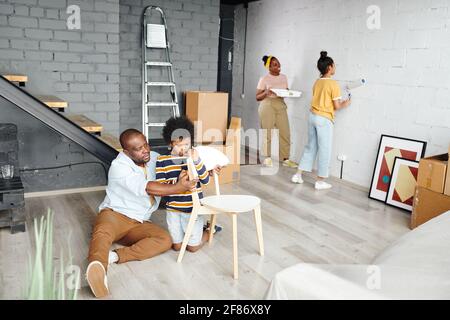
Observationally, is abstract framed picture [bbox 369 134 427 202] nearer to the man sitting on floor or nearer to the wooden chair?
the wooden chair

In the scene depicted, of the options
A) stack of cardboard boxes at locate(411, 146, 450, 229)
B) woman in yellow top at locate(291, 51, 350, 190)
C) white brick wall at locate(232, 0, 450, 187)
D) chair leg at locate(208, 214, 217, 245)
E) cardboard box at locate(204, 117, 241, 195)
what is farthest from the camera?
cardboard box at locate(204, 117, 241, 195)

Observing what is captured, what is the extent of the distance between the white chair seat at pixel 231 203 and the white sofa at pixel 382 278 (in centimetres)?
91

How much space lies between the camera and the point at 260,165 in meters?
5.89

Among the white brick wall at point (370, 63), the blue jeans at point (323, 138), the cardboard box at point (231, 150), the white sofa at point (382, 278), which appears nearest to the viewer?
the white sofa at point (382, 278)

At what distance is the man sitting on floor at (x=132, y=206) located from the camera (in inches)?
110

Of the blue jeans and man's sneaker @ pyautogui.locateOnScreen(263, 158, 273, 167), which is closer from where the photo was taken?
the blue jeans

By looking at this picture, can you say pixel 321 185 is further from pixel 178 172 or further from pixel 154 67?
pixel 154 67

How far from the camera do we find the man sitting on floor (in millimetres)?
2799

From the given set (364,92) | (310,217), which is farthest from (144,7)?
(310,217)

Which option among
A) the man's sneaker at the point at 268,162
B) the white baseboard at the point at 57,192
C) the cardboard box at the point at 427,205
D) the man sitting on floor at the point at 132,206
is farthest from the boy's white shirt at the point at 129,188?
the man's sneaker at the point at 268,162

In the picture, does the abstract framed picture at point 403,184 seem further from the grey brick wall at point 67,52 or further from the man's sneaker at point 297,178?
the grey brick wall at point 67,52

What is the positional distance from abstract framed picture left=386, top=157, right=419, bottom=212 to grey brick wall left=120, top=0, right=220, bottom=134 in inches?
103

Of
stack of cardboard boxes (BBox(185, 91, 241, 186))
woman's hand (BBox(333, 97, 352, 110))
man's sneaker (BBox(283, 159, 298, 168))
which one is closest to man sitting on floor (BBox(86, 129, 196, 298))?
stack of cardboard boxes (BBox(185, 91, 241, 186))
